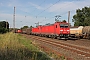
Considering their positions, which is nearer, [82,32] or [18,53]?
[18,53]

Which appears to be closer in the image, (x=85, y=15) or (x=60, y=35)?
(x=60, y=35)

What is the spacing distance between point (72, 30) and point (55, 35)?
987 cm

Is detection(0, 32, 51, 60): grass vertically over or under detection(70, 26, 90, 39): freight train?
under

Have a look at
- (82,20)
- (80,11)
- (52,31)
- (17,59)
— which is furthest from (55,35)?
(80,11)

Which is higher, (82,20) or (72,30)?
(82,20)

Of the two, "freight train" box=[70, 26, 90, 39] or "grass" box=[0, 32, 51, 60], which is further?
"freight train" box=[70, 26, 90, 39]

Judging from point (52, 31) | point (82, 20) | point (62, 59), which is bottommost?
point (62, 59)

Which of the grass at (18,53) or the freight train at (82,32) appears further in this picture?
the freight train at (82,32)

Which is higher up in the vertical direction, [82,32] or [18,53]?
[82,32]

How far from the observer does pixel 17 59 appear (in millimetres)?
8312

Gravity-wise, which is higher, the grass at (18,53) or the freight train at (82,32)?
the freight train at (82,32)

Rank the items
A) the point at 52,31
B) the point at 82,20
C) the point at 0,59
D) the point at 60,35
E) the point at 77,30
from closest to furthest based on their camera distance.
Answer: the point at 0,59, the point at 60,35, the point at 52,31, the point at 77,30, the point at 82,20

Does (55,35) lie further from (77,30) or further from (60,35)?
(77,30)

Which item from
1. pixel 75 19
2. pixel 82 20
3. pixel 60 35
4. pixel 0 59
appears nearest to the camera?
pixel 0 59
